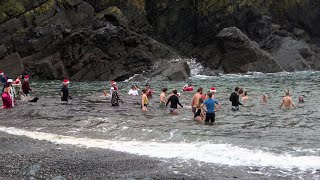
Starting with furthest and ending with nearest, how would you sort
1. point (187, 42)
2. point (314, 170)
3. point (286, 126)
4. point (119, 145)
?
point (187, 42), point (286, 126), point (119, 145), point (314, 170)

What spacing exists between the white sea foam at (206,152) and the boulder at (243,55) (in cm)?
4984

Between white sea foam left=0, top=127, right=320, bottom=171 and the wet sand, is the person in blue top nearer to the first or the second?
white sea foam left=0, top=127, right=320, bottom=171

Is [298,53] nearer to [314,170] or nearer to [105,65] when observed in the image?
[105,65]

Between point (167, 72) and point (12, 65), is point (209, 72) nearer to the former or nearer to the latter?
point (167, 72)

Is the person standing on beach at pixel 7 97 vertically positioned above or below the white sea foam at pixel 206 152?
above

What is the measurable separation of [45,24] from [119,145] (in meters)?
48.5

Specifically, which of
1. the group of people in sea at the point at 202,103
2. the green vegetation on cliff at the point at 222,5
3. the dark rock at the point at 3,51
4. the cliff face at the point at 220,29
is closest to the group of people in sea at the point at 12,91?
the group of people in sea at the point at 202,103

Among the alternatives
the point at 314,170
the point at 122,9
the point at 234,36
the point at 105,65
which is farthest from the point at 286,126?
the point at 122,9

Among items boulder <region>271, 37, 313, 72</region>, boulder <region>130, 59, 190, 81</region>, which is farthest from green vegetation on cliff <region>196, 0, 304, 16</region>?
boulder <region>130, 59, 190, 81</region>

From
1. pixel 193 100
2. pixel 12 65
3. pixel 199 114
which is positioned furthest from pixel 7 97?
pixel 12 65

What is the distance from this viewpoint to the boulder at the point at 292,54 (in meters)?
68.7

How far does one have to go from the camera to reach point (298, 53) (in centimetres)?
7050

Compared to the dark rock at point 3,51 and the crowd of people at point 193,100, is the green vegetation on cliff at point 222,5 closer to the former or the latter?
the dark rock at point 3,51

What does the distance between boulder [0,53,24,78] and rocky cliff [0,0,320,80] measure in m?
0.13
